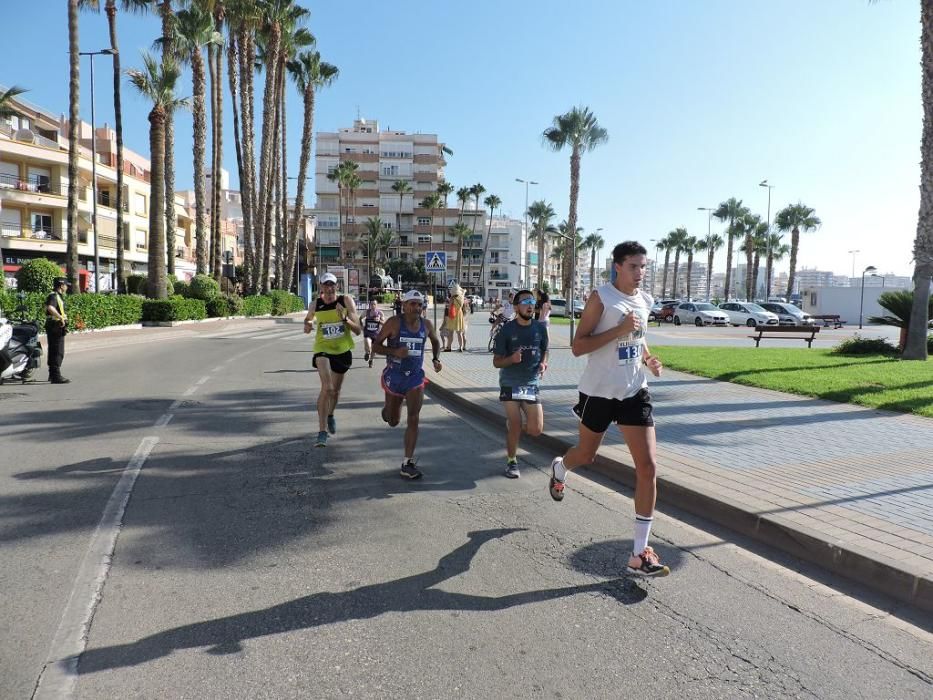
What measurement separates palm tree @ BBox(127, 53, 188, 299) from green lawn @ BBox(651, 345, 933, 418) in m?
20.0

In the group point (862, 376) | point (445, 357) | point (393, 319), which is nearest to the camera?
point (393, 319)

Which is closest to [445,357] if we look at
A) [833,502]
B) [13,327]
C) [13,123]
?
[13,327]

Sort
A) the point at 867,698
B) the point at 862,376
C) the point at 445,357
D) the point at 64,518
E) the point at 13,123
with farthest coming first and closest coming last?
the point at 13,123 < the point at 445,357 < the point at 862,376 < the point at 64,518 < the point at 867,698

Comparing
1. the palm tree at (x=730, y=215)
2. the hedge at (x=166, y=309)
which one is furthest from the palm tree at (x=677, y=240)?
the hedge at (x=166, y=309)

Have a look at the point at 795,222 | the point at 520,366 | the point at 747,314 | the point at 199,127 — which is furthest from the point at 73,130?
the point at 795,222

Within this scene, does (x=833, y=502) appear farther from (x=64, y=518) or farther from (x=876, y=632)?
(x=64, y=518)

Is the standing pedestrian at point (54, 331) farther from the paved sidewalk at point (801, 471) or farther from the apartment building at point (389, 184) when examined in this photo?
the apartment building at point (389, 184)

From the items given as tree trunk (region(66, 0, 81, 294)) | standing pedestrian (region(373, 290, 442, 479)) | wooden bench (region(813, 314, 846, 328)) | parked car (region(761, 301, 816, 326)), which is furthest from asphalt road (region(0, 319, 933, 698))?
parked car (region(761, 301, 816, 326))

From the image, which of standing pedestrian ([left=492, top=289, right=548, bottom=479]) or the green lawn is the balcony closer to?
the green lawn

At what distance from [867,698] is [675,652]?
2.45 feet

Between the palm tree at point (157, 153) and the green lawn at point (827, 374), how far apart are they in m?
20.0

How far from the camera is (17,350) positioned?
1137 centimetres

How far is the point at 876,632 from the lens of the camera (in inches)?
133

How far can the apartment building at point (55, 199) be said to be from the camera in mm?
43781
